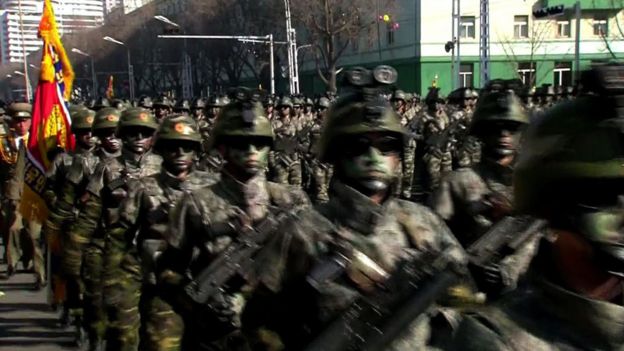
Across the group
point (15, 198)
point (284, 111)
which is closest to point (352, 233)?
point (15, 198)

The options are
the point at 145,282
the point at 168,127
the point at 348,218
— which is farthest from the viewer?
the point at 168,127

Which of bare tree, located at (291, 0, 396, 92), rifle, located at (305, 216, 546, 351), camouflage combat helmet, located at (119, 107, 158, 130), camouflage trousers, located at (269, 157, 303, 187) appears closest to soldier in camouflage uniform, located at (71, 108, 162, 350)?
camouflage combat helmet, located at (119, 107, 158, 130)

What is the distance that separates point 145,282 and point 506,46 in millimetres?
44483

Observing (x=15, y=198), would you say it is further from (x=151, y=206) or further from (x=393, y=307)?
(x=393, y=307)

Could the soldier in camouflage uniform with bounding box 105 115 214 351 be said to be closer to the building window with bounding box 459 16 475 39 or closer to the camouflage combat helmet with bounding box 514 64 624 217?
the camouflage combat helmet with bounding box 514 64 624 217

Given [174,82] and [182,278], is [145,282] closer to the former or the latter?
[182,278]

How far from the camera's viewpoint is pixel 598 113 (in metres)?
2.25

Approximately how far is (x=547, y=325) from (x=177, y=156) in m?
4.89

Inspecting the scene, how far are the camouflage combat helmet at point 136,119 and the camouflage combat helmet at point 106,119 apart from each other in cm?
82

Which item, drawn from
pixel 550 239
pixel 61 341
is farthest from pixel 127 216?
pixel 550 239

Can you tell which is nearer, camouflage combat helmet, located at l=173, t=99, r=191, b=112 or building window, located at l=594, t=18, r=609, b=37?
camouflage combat helmet, located at l=173, t=99, r=191, b=112

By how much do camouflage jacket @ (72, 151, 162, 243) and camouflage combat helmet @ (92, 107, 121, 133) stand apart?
0.56m

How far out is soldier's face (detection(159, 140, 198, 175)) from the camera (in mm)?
6742

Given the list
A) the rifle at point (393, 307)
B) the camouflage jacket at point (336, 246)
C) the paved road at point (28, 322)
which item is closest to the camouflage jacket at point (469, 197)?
the camouflage jacket at point (336, 246)
